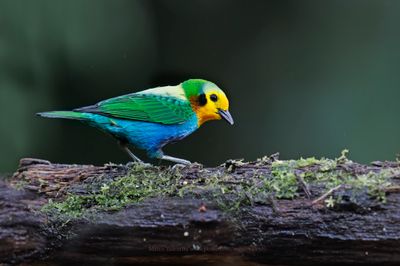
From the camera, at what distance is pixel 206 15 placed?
5.54m

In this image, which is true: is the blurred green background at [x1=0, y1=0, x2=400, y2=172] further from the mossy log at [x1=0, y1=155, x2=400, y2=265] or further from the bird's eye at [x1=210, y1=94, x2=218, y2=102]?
the mossy log at [x1=0, y1=155, x2=400, y2=265]

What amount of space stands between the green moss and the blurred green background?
197cm

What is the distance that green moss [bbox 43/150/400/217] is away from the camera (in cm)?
264

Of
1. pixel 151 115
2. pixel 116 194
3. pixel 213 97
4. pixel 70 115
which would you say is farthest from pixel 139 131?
pixel 116 194

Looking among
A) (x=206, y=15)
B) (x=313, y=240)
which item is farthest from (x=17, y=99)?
(x=313, y=240)

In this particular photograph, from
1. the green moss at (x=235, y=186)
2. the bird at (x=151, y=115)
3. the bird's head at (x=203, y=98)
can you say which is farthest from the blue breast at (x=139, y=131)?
the green moss at (x=235, y=186)

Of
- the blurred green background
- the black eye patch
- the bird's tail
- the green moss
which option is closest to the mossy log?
the green moss

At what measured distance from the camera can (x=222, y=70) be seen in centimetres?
565

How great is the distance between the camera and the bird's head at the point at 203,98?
3943 mm

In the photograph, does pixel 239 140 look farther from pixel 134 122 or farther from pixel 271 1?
pixel 134 122

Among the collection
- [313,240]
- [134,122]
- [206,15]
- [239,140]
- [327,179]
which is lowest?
[313,240]

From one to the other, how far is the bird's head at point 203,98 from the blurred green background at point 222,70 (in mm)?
1094

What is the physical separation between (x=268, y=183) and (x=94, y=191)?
0.70m

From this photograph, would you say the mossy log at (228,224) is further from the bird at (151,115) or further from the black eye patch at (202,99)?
the black eye patch at (202,99)
